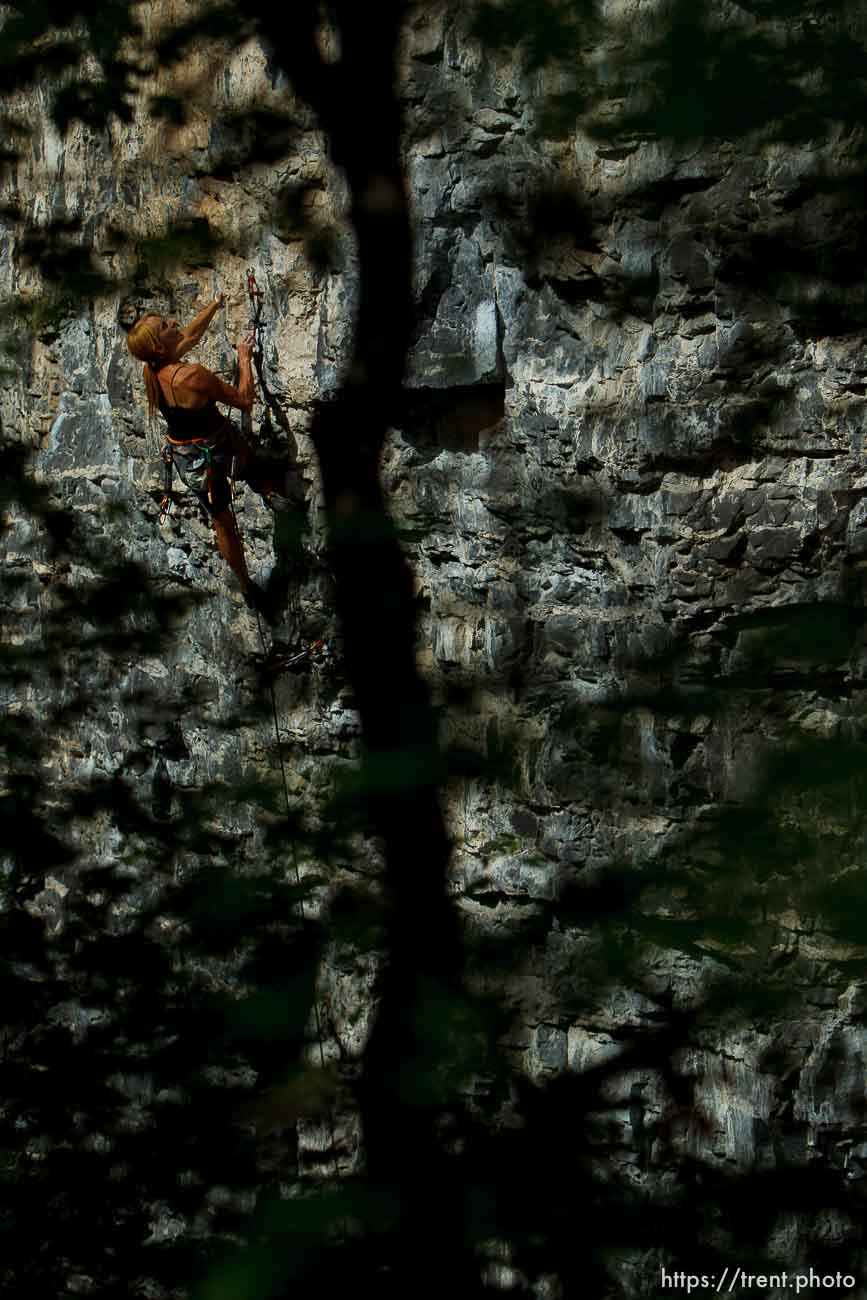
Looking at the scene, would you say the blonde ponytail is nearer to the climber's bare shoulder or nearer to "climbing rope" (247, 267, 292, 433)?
the climber's bare shoulder

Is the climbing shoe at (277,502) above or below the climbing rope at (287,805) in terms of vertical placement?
above

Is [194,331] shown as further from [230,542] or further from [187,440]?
[230,542]

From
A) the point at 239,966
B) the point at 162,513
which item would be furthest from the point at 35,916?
the point at 162,513

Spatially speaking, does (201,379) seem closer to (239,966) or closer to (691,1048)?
(239,966)

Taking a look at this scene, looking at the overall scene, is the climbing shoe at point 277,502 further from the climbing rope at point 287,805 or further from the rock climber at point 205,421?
the climbing rope at point 287,805

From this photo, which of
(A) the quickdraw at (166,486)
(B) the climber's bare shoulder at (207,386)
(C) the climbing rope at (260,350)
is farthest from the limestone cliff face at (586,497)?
(A) the quickdraw at (166,486)

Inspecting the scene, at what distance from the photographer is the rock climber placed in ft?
12.7

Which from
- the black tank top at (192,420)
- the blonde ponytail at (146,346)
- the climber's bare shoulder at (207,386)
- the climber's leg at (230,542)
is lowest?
the climber's leg at (230,542)

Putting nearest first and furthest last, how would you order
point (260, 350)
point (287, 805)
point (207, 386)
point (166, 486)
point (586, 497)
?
point (586, 497), point (207, 386), point (260, 350), point (287, 805), point (166, 486)

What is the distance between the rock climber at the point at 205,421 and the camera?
3863 mm

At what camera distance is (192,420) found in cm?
399

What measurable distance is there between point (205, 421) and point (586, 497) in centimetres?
122

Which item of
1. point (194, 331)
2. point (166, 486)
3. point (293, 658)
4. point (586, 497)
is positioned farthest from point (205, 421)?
point (586, 497)

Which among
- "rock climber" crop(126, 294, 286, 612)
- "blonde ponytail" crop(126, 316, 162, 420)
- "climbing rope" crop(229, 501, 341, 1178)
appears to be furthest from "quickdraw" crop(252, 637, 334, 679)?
"blonde ponytail" crop(126, 316, 162, 420)
